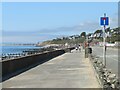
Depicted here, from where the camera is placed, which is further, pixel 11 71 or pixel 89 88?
pixel 11 71

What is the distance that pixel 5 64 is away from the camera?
65.1 feet

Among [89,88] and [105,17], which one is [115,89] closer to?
[89,88]

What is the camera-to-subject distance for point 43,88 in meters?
14.3

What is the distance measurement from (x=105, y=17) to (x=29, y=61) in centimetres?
1000

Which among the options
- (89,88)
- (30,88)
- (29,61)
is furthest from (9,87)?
(29,61)

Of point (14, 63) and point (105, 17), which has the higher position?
point (105, 17)

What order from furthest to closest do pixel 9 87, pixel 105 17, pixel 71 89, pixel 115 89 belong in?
1. pixel 105 17
2. pixel 9 87
3. pixel 71 89
4. pixel 115 89

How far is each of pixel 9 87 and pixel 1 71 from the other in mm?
4093

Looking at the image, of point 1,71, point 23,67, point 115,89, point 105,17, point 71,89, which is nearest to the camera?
point 115,89

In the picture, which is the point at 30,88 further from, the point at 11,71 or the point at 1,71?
the point at 11,71

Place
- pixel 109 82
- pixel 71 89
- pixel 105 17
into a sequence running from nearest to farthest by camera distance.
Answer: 1. pixel 109 82
2. pixel 71 89
3. pixel 105 17

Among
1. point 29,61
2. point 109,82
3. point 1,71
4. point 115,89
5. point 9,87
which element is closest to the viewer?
point 115,89

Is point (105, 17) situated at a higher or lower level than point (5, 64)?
higher

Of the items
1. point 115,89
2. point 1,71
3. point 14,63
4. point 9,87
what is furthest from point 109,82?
point 14,63
